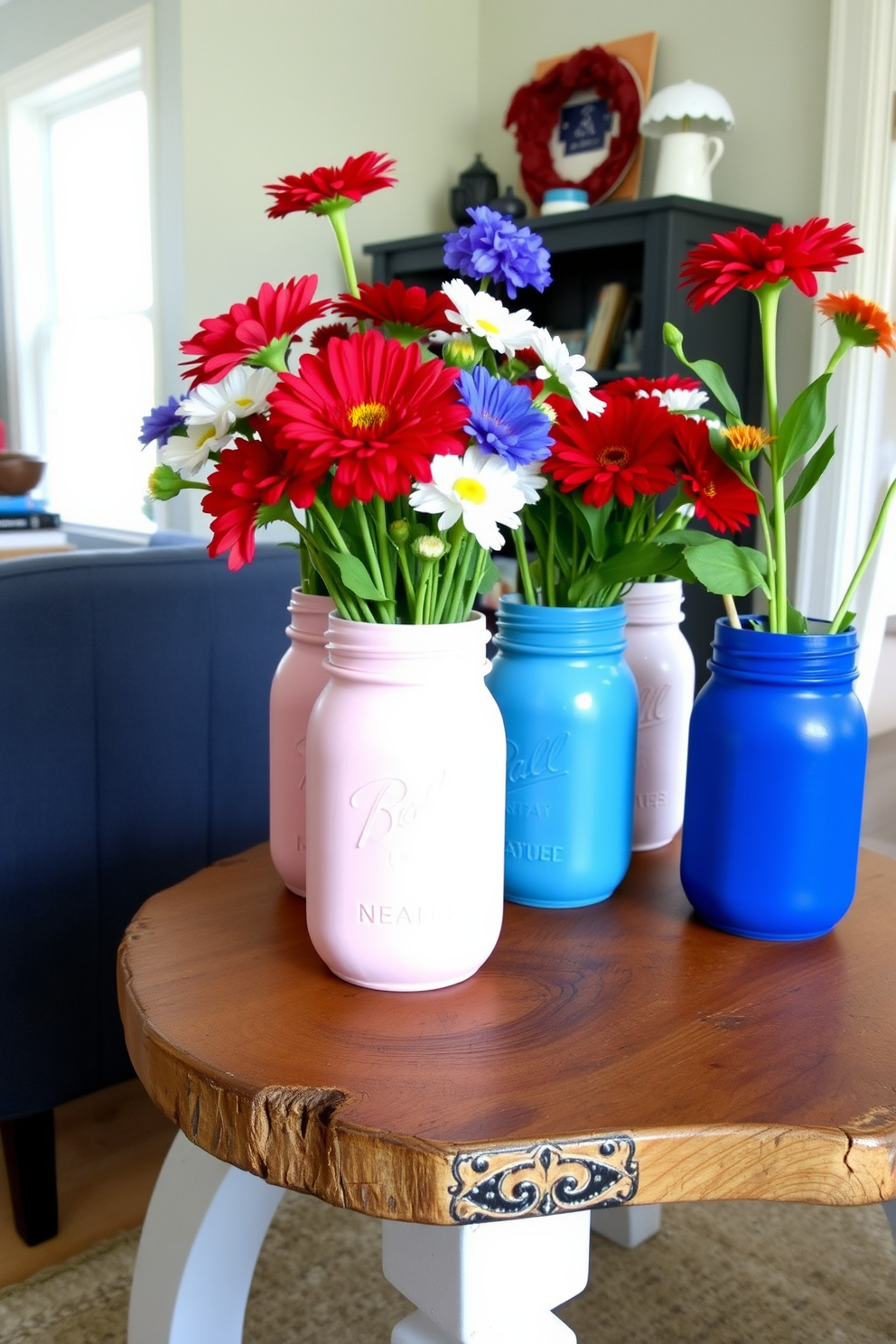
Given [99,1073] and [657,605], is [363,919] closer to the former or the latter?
[657,605]

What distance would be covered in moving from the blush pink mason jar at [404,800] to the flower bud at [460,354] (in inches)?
6.2

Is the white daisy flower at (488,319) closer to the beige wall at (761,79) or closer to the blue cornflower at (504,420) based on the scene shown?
the blue cornflower at (504,420)

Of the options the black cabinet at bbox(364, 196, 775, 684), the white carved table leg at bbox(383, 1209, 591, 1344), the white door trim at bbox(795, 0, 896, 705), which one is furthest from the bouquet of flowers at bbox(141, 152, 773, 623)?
the white door trim at bbox(795, 0, 896, 705)

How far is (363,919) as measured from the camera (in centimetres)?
70

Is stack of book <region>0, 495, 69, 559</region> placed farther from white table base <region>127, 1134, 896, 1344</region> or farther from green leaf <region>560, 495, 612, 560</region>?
green leaf <region>560, 495, 612, 560</region>

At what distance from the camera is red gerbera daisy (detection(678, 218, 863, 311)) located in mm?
717

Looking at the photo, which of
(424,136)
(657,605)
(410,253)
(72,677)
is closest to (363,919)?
(657,605)

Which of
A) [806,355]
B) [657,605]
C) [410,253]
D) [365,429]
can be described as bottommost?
[657,605]

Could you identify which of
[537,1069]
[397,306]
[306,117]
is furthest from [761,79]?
[537,1069]

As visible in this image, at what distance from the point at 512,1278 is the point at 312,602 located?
460mm

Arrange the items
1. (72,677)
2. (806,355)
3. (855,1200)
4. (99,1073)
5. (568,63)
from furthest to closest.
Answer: (568,63), (806,355), (99,1073), (72,677), (855,1200)

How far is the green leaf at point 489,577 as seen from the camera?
2.50 ft

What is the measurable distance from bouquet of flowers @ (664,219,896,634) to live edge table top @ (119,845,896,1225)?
0.84ft

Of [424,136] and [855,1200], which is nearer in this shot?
[855,1200]
